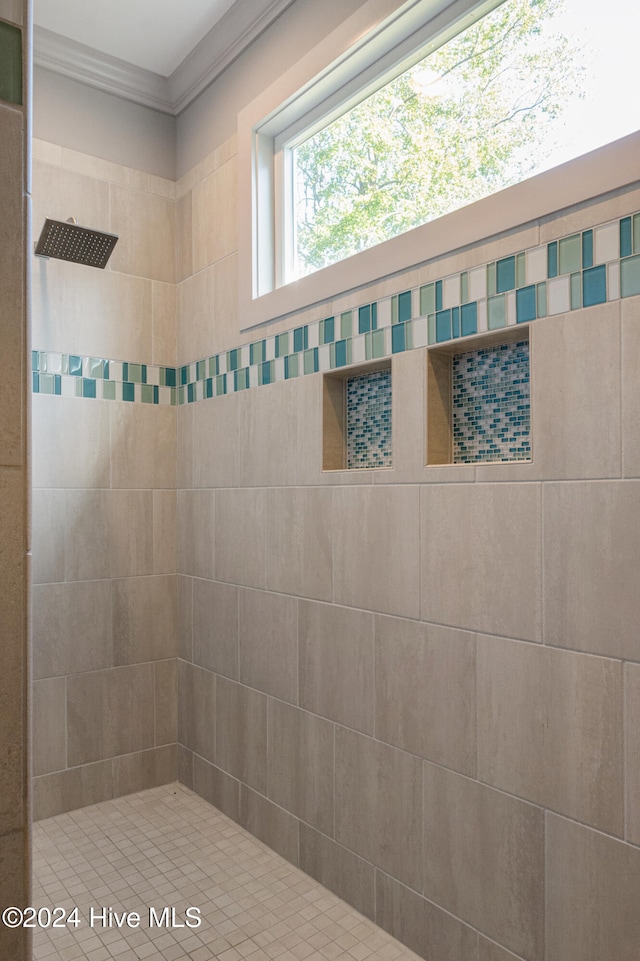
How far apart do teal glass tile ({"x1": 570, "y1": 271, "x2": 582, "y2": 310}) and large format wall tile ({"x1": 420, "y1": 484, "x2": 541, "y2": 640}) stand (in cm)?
35

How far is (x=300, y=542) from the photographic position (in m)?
1.95

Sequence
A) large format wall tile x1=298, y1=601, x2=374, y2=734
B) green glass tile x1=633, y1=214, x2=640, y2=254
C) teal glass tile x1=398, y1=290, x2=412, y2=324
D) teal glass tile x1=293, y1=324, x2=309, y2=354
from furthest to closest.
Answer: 1. teal glass tile x1=293, y1=324, x2=309, y2=354
2. large format wall tile x1=298, y1=601, x2=374, y2=734
3. teal glass tile x1=398, y1=290, x2=412, y2=324
4. green glass tile x1=633, y1=214, x2=640, y2=254

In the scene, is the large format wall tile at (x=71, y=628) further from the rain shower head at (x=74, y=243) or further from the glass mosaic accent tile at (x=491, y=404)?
the glass mosaic accent tile at (x=491, y=404)

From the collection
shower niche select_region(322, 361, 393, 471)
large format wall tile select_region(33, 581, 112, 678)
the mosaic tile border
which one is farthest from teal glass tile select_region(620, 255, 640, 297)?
large format wall tile select_region(33, 581, 112, 678)

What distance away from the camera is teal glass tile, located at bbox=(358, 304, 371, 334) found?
1.73m

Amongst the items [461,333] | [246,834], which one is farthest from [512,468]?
[246,834]

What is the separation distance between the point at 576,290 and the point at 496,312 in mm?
184

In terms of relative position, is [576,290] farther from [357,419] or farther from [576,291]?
[357,419]

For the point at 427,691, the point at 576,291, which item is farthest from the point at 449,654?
the point at 576,291

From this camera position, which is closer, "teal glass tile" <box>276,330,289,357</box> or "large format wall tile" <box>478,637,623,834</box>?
"large format wall tile" <box>478,637,623,834</box>

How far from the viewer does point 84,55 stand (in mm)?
2305

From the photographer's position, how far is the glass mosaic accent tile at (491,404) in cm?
143

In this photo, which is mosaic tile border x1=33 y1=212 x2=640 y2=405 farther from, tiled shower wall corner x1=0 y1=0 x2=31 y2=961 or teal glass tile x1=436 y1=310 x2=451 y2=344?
tiled shower wall corner x1=0 y1=0 x2=31 y2=961

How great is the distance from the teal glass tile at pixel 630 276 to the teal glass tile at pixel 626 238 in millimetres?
13
